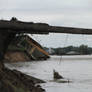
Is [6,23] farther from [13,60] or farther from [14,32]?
[13,60]

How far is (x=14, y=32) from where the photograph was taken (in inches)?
372

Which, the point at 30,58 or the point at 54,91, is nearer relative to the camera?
the point at 54,91

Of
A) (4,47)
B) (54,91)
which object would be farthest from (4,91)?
(54,91)

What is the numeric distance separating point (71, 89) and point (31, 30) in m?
6.85

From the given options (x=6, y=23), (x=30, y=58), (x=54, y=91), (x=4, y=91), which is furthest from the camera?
(x=30, y=58)

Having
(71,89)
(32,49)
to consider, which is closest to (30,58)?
(32,49)

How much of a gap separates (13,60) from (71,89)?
151 ft

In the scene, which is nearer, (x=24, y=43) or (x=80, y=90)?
(x=80, y=90)

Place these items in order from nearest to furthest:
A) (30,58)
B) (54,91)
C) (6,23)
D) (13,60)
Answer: (6,23) < (54,91) < (13,60) < (30,58)

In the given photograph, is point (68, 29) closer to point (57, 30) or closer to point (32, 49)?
point (57, 30)

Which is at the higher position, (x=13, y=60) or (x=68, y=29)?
(x=68, y=29)

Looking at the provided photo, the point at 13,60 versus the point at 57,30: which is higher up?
the point at 57,30

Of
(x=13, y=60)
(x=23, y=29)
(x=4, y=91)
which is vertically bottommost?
(x=13, y=60)

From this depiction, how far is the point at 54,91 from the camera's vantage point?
1495 cm
